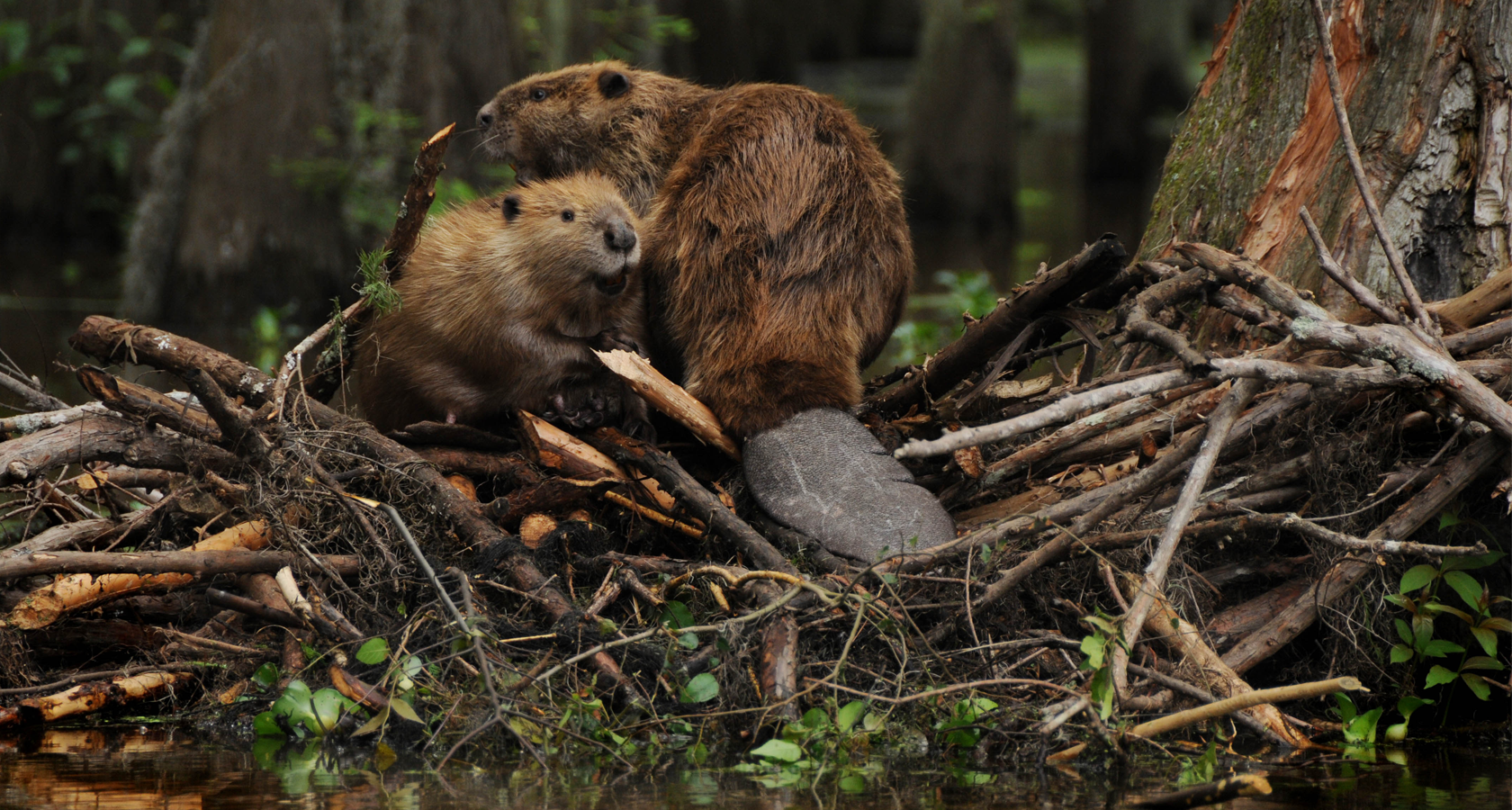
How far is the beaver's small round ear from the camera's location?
12.5 feet

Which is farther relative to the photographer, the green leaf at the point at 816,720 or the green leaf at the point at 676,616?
the green leaf at the point at 676,616

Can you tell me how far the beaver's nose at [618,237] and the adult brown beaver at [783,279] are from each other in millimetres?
141

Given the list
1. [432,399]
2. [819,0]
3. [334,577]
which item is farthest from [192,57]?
[819,0]

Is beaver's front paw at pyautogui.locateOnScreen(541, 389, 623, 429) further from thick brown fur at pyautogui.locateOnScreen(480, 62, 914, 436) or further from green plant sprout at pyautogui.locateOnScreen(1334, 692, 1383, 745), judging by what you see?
green plant sprout at pyautogui.locateOnScreen(1334, 692, 1383, 745)

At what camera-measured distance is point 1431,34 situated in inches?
127

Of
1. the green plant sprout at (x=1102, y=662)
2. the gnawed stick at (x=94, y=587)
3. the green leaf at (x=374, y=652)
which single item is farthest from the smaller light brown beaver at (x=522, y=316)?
the green plant sprout at (x=1102, y=662)

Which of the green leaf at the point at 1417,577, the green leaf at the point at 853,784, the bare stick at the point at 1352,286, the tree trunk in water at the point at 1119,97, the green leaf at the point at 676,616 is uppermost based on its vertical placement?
the bare stick at the point at 1352,286

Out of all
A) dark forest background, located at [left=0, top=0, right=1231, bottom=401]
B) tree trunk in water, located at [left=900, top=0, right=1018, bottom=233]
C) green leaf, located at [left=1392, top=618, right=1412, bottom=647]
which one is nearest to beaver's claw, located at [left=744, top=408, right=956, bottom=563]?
green leaf, located at [left=1392, top=618, right=1412, bottom=647]

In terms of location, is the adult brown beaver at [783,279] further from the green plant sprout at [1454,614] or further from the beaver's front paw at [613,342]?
the green plant sprout at [1454,614]

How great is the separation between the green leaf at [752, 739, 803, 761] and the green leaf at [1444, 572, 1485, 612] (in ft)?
4.31

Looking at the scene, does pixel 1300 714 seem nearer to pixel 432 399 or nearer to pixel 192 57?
pixel 432 399

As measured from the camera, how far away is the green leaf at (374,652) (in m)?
2.54

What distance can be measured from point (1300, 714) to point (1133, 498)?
523 mm

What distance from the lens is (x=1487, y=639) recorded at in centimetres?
268
